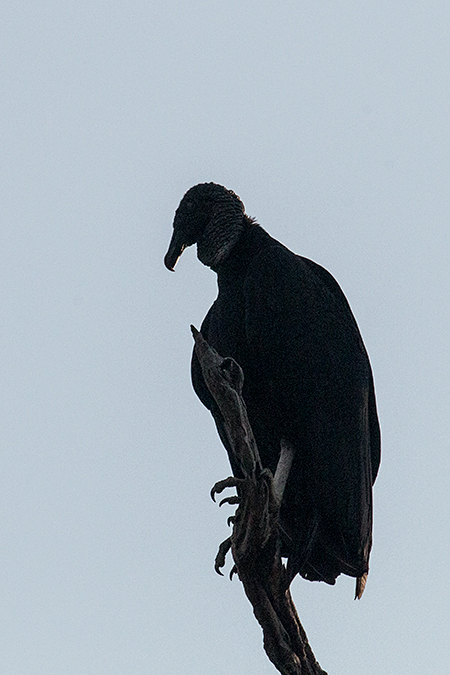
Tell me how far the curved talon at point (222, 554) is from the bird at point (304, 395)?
46 centimetres

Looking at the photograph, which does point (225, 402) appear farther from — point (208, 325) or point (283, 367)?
point (208, 325)

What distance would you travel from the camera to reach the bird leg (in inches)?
214

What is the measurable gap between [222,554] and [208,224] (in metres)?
2.02

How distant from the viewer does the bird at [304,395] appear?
544 cm

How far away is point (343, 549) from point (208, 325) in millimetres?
1525

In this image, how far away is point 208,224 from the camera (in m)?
6.05

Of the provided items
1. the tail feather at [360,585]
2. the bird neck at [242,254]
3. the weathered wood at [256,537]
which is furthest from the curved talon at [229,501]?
the bird neck at [242,254]

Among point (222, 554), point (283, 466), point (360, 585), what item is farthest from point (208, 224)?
point (360, 585)

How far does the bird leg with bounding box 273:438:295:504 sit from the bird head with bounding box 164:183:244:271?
113 cm

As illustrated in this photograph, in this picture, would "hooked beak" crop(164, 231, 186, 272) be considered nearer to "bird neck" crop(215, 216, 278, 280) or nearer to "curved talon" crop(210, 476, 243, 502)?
"bird neck" crop(215, 216, 278, 280)

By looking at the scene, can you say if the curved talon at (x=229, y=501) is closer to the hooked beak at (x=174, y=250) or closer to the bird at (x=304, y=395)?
the bird at (x=304, y=395)

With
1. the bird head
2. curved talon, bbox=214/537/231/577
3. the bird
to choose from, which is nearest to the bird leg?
the bird

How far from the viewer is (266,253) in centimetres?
577

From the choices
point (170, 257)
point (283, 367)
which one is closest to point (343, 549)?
point (283, 367)
